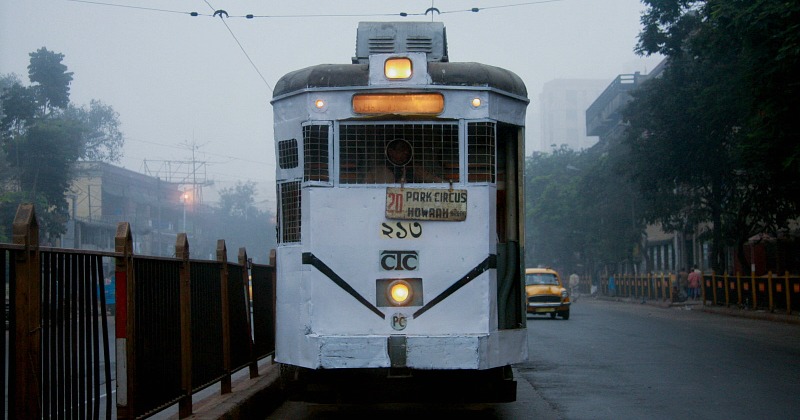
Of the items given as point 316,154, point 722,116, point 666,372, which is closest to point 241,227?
point 722,116

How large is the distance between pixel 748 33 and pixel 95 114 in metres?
76.7

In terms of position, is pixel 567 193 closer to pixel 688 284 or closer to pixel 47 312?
pixel 688 284

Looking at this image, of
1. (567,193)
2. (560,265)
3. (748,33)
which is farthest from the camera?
(560,265)

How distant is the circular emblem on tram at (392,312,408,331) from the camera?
7.58m

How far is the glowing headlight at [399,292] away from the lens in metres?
7.64

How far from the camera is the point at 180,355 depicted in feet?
25.9

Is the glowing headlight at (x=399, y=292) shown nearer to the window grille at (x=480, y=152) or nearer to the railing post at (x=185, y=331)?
the window grille at (x=480, y=152)

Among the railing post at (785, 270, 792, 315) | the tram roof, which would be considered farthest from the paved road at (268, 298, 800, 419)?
the railing post at (785, 270, 792, 315)

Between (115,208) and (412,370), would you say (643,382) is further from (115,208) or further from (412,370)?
(115,208)

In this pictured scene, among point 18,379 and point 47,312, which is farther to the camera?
point 47,312

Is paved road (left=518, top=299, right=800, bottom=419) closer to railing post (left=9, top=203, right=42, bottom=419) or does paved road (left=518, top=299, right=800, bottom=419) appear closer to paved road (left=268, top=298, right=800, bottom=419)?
paved road (left=268, top=298, right=800, bottom=419)

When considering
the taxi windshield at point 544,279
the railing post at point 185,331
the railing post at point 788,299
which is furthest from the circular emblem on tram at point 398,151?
the railing post at point 788,299

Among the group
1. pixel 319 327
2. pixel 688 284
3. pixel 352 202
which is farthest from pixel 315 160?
pixel 688 284

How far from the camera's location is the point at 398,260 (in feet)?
25.3
